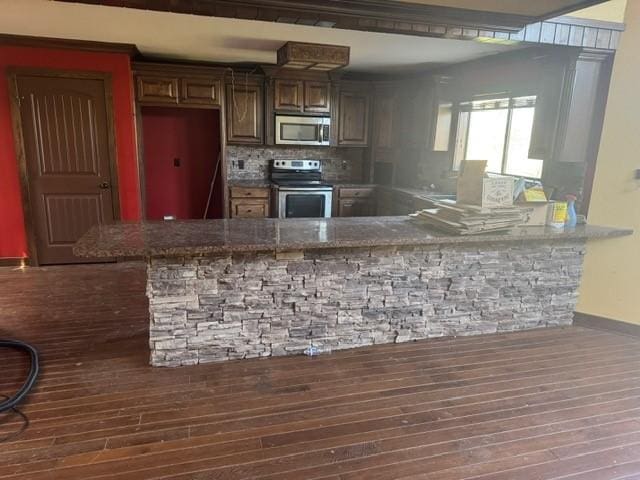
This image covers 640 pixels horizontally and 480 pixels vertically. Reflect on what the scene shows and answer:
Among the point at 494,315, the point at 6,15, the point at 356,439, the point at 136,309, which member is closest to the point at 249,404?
the point at 356,439

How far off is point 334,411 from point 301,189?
11.3 feet

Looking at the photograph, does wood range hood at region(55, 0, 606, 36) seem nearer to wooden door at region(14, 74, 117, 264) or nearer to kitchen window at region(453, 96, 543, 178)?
kitchen window at region(453, 96, 543, 178)

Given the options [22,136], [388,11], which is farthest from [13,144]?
[388,11]

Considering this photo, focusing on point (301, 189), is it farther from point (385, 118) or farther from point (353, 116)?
point (385, 118)

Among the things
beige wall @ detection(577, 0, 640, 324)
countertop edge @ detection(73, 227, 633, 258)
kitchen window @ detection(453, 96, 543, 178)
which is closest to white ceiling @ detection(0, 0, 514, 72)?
kitchen window @ detection(453, 96, 543, 178)

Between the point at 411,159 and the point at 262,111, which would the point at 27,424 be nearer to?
the point at 262,111

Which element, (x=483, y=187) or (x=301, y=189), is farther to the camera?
(x=301, y=189)

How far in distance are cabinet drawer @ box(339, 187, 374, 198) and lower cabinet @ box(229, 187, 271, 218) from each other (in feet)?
3.22

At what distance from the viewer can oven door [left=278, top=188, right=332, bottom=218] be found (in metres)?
5.39

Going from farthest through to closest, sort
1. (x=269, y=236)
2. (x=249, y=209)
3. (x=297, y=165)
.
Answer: (x=297, y=165) → (x=249, y=209) → (x=269, y=236)

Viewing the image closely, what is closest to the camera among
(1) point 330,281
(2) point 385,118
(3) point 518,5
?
(3) point 518,5

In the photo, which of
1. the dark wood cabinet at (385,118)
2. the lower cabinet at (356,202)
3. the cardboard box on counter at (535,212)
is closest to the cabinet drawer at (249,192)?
the lower cabinet at (356,202)

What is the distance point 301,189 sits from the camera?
543cm

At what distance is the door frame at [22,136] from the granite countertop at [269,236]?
2.05 meters
